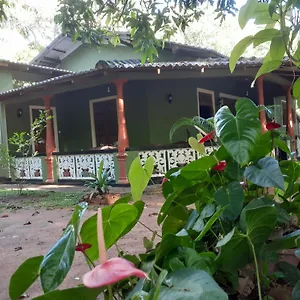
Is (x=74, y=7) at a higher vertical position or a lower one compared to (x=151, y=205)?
higher

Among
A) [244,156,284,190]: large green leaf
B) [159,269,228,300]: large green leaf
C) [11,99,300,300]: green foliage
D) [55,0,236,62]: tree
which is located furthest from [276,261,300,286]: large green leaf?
[55,0,236,62]: tree

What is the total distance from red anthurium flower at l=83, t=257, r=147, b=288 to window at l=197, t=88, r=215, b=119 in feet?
31.9

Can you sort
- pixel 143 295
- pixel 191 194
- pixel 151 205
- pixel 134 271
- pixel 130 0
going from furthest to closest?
pixel 151 205 → pixel 130 0 → pixel 191 194 → pixel 143 295 → pixel 134 271

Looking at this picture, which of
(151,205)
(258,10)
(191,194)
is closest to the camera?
(191,194)

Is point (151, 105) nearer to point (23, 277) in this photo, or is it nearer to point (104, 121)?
point (104, 121)

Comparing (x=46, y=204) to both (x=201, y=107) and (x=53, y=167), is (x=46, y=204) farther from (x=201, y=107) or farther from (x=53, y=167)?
(x=201, y=107)

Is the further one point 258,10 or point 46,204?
point 46,204

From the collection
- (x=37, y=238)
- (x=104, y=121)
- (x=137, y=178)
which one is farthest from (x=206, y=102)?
(x=137, y=178)

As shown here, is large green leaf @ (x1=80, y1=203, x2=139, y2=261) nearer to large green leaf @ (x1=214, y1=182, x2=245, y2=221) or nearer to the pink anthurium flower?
large green leaf @ (x1=214, y1=182, x2=245, y2=221)

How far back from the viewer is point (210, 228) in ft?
3.43

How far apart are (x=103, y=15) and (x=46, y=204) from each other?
3451 millimetres

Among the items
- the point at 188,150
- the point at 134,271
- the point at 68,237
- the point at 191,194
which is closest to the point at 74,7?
the point at 191,194

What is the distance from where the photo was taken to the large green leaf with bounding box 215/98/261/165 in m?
0.94

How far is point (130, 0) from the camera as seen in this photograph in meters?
3.83
